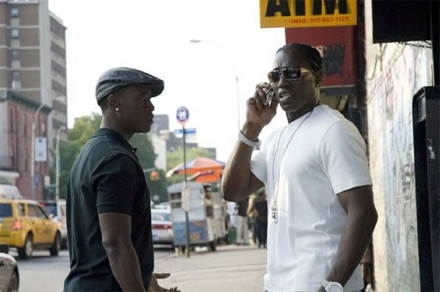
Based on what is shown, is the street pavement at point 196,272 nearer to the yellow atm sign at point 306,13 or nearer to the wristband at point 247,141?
the yellow atm sign at point 306,13

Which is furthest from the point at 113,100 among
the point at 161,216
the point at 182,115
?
the point at 161,216

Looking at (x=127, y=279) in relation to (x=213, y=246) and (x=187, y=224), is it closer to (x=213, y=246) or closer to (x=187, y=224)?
(x=187, y=224)

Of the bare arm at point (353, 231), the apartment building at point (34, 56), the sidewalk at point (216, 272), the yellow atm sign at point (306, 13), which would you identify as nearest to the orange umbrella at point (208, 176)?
the sidewalk at point (216, 272)

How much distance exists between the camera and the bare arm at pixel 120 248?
3.83 meters

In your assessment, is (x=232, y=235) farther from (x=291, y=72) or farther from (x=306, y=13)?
(x=291, y=72)

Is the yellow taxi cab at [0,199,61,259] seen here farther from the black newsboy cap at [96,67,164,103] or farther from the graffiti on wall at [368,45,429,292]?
the black newsboy cap at [96,67,164,103]

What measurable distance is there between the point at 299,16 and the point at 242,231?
2617 centimetres

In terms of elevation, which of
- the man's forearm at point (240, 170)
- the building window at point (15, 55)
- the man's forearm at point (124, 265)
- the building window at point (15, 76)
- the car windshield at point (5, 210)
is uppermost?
the building window at point (15, 55)

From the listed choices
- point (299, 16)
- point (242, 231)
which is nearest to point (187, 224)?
point (242, 231)

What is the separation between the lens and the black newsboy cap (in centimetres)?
412

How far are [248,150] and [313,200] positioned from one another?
0.55 meters

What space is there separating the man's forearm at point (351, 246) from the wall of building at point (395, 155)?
272 cm

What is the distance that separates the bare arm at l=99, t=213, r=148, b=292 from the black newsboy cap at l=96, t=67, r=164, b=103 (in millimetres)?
557

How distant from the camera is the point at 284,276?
397 centimetres
